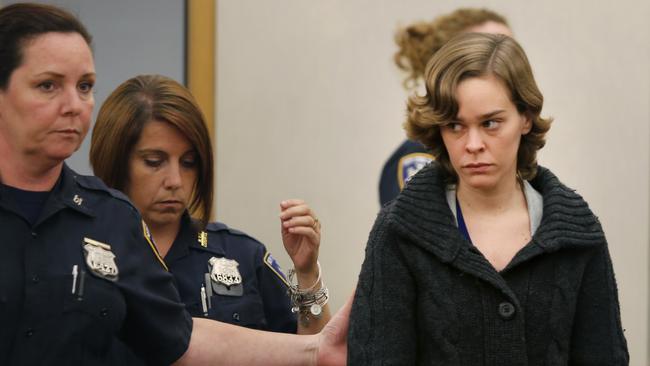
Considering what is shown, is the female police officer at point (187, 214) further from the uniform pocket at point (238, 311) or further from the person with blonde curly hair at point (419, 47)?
the person with blonde curly hair at point (419, 47)

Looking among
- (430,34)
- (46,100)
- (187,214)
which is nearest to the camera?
(46,100)

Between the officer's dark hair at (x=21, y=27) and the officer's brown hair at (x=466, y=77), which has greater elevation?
the officer's dark hair at (x=21, y=27)

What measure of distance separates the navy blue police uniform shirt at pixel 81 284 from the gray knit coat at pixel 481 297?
45 cm

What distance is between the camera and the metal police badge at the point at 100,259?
7.44 ft

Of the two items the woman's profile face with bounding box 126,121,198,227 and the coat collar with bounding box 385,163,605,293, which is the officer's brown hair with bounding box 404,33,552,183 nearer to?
the coat collar with bounding box 385,163,605,293

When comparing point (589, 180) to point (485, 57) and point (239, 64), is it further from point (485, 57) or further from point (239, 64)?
point (485, 57)

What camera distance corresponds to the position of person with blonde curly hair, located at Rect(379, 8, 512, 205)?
355cm

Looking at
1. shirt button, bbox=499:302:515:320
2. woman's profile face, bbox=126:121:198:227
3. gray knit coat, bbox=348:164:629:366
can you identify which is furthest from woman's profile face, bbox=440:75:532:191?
woman's profile face, bbox=126:121:198:227

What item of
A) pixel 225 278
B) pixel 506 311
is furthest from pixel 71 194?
pixel 506 311

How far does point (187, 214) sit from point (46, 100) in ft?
2.66

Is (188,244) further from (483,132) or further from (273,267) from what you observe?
(483,132)

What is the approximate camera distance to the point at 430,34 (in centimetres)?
366

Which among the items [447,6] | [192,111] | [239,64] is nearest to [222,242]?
[192,111]

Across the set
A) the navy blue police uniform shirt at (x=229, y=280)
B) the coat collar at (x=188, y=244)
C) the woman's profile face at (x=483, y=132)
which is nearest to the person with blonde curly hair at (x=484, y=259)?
the woman's profile face at (x=483, y=132)
